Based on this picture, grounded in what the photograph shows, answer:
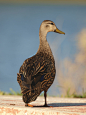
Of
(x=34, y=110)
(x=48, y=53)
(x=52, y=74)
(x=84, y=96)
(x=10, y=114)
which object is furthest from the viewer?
(x=84, y=96)

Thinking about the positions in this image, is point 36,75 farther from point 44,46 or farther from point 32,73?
point 44,46

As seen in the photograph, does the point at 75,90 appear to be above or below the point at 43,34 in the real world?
below

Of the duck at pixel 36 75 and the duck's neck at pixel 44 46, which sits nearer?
the duck at pixel 36 75

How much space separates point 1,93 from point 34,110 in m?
4.01

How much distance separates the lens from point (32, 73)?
2.93 m

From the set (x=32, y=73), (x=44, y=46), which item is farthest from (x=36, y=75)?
(x=44, y=46)

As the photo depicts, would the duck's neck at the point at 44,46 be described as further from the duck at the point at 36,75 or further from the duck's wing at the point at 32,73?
the duck's wing at the point at 32,73

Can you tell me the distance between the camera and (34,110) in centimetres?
254

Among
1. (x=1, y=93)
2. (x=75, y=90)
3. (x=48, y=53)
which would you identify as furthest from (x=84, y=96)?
(x=48, y=53)

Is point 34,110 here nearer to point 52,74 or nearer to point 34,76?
point 34,76

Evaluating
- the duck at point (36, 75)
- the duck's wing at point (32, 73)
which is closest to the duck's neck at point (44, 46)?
the duck at point (36, 75)

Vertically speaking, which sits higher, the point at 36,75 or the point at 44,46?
the point at 44,46

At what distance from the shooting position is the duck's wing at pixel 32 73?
112 inches

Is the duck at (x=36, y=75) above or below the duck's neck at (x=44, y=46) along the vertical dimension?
below
